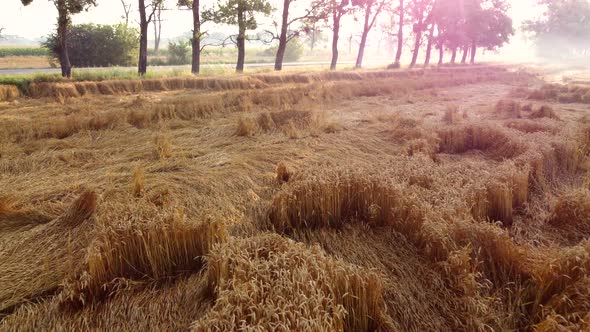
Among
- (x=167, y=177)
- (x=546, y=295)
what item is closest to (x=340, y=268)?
(x=546, y=295)

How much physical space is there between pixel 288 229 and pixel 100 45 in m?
25.6

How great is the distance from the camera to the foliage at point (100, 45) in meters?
22.9

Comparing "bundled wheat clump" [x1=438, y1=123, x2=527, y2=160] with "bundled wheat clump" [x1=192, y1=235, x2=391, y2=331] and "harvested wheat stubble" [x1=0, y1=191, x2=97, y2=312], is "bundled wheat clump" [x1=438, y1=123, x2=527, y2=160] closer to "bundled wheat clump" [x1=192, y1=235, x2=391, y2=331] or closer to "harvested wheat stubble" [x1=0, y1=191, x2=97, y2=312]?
"bundled wheat clump" [x1=192, y1=235, x2=391, y2=331]

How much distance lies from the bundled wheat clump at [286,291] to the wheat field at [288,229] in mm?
13

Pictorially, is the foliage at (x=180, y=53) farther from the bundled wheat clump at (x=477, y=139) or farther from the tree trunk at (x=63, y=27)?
the bundled wheat clump at (x=477, y=139)

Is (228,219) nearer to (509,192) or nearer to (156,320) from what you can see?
(156,320)

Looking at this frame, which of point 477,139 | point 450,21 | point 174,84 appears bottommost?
point 477,139

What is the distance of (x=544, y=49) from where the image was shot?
216ft

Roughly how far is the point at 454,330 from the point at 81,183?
14.1ft

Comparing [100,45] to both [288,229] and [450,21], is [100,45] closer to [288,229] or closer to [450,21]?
[288,229]

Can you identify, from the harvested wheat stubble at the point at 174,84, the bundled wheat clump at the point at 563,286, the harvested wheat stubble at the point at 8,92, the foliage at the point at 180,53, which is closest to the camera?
the bundled wheat clump at the point at 563,286

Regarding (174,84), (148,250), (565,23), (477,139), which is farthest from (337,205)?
(565,23)

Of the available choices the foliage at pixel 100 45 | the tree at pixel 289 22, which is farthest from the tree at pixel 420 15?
the foliage at pixel 100 45

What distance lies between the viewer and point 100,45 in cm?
2356
